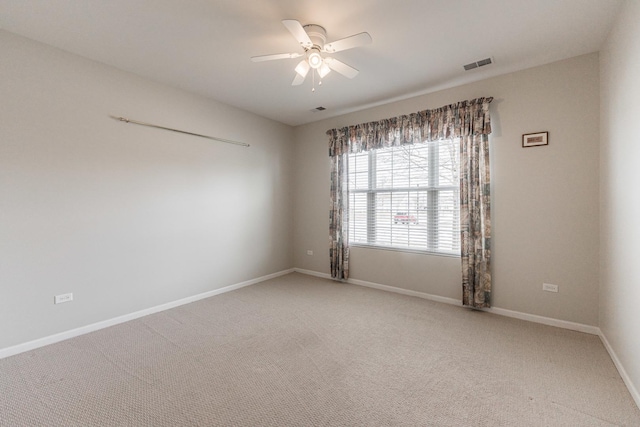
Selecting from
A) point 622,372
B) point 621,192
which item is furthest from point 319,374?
point 621,192

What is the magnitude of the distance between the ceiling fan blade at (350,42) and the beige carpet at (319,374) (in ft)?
8.43

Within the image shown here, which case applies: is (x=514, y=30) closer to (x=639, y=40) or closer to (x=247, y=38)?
(x=639, y=40)

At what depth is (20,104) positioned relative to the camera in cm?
253

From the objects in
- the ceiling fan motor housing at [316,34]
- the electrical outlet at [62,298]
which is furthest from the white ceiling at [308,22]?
the electrical outlet at [62,298]

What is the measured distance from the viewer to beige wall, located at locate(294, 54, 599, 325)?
283 cm

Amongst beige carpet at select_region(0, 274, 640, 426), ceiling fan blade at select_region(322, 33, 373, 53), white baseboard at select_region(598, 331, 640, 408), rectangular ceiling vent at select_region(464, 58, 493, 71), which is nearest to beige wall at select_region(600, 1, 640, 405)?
white baseboard at select_region(598, 331, 640, 408)

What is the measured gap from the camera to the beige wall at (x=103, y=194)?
253cm

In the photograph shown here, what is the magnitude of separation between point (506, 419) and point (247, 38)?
3471 mm

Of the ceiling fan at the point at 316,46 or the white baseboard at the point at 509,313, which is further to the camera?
the white baseboard at the point at 509,313

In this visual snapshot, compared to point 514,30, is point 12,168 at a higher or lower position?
lower

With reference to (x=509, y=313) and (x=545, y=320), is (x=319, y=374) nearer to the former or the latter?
(x=509, y=313)

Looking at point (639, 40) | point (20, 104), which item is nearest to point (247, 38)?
point (20, 104)

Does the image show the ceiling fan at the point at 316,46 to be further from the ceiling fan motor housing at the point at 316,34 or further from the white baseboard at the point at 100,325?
the white baseboard at the point at 100,325

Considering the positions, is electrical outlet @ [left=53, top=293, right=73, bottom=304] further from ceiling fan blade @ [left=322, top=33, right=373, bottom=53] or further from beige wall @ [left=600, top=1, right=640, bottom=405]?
beige wall @ [left=600, top=1, right=640, bottom=405]
